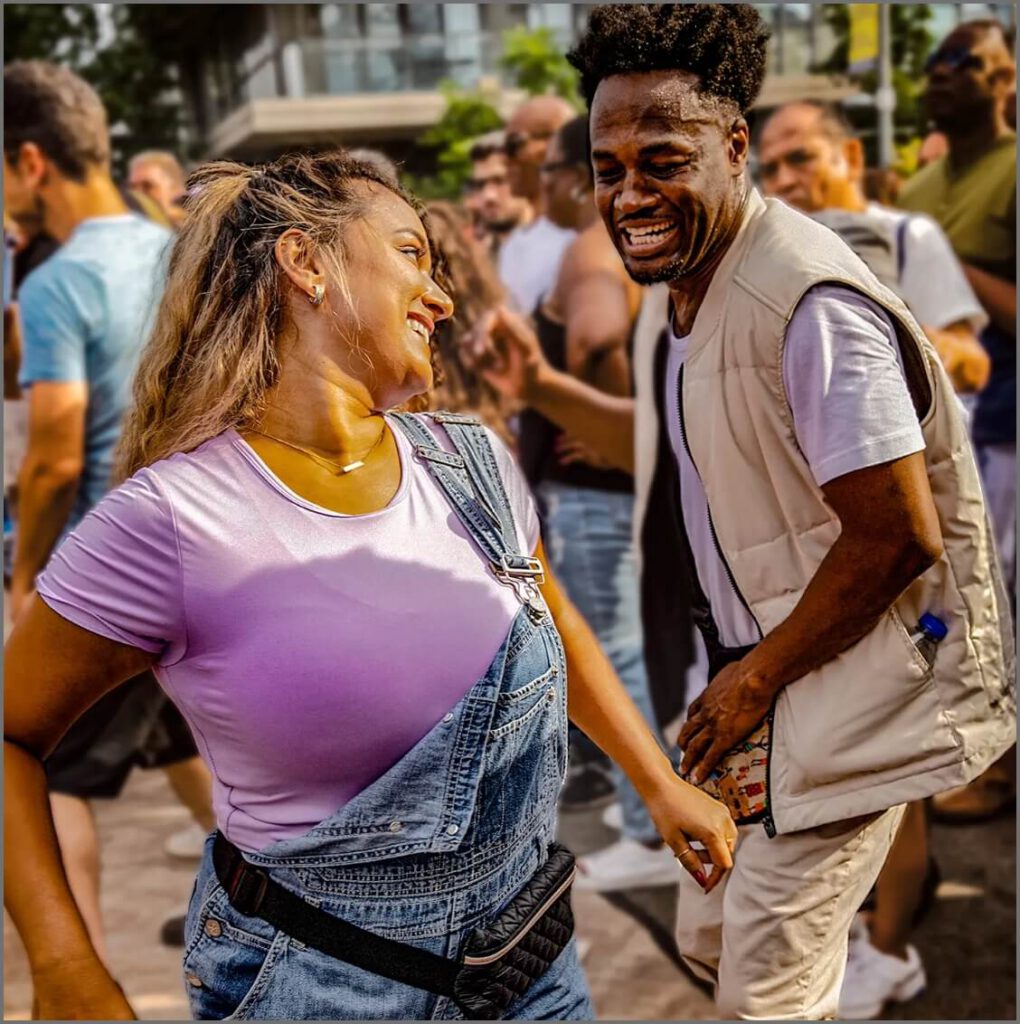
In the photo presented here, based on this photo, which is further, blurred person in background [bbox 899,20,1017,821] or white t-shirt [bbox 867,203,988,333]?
blurred person in background [bbox 899,20,1017,821]

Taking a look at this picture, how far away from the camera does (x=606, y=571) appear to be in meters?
4.62

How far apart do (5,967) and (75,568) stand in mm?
2883

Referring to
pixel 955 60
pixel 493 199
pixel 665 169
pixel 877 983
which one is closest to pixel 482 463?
pixel 665 169

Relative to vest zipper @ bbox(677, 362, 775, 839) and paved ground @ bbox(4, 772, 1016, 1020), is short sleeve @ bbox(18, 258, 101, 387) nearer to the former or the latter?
paved ground @ bbox(4, 772, 1016, 1020)

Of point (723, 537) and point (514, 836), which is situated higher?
point (723, 537)

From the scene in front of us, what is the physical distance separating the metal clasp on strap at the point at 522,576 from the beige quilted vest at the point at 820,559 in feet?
1.12

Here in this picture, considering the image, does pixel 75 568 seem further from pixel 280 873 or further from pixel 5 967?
pixel 5 967

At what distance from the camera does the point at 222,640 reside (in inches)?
66.2

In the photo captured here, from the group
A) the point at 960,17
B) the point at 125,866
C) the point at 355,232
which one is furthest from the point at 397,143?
the point at 355,232

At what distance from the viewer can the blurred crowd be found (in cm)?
429

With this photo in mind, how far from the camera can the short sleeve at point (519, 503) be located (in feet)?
6.27

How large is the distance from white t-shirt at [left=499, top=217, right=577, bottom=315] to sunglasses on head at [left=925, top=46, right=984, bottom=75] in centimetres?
122

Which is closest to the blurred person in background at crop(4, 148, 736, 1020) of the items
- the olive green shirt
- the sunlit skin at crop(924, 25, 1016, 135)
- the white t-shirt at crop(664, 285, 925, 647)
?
the white t-shirt at crop(664, 285, 925, 647)

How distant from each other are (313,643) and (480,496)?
31 centimetres
